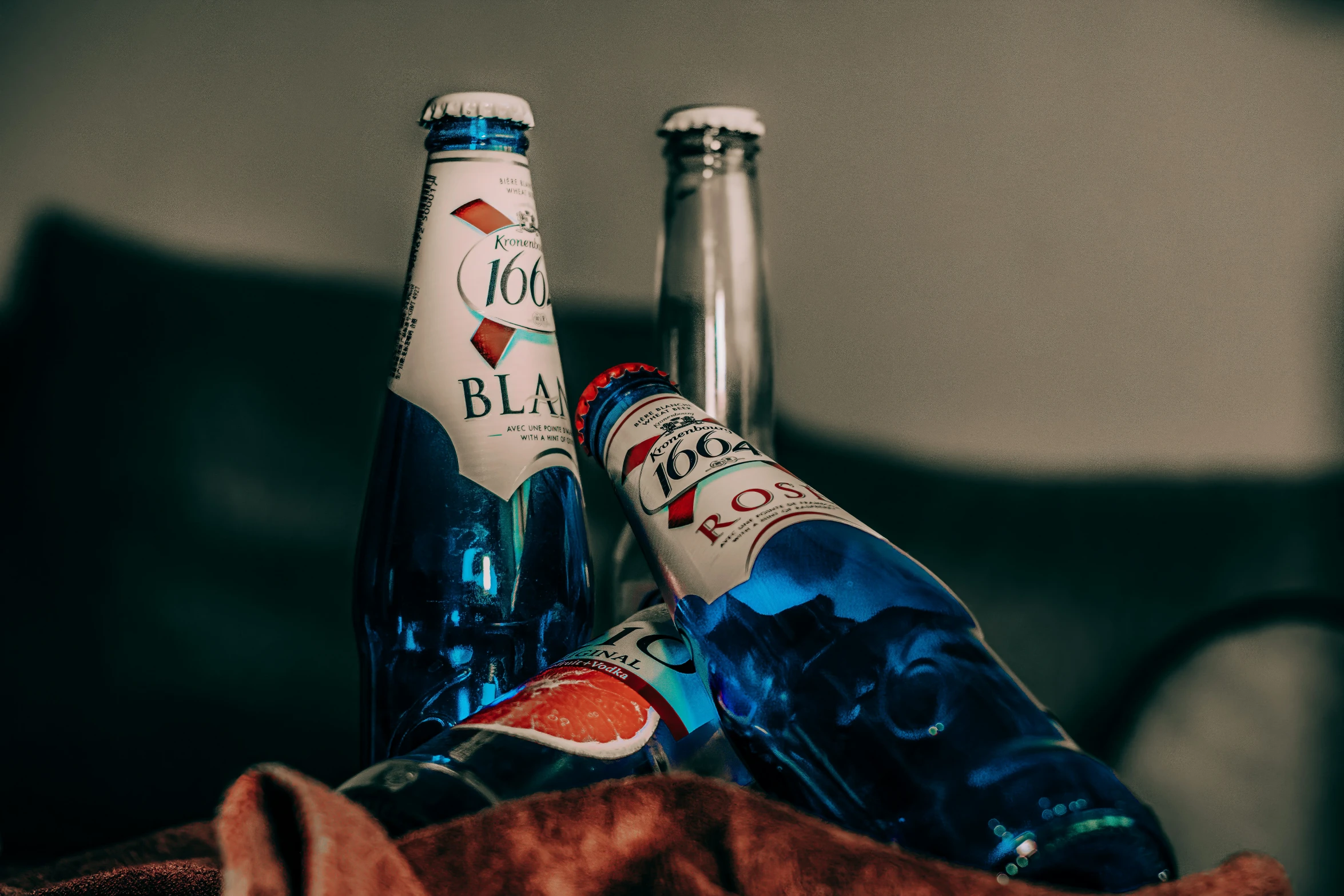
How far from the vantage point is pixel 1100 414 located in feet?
1.90

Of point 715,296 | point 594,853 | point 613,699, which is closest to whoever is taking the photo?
point 594,853

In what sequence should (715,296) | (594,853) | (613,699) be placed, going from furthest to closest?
(715,296), (613,699), (594,853)

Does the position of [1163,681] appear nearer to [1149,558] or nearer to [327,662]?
[1149,558]

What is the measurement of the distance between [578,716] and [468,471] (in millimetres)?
128

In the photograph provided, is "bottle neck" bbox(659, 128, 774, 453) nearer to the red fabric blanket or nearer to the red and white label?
the red and white label

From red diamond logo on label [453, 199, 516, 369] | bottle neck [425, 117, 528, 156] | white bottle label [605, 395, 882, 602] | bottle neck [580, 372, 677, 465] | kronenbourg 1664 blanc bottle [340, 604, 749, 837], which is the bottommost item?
kronenbourg 1664 blanc bottle [340, 604, 749, 837]

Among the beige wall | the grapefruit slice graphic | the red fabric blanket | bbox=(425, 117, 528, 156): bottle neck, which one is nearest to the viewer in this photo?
the red fabric blanket

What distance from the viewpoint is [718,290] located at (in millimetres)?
517

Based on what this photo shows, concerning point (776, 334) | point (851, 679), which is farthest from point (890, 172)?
point (851, 679)

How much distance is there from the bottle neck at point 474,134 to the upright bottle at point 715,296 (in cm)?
10

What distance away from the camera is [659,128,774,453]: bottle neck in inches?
20.1

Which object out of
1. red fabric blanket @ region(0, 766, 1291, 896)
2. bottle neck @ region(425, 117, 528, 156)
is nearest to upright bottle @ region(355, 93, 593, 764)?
bottle neck @ region(425, 117, 528, 156)

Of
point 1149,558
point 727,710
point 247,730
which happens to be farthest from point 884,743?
point 247,730

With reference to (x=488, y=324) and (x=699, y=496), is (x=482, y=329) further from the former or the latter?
(x=699, y=496)
